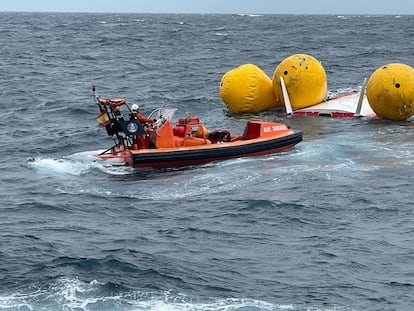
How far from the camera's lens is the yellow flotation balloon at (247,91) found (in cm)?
3328

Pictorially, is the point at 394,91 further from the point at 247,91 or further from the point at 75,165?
the point at 75,165

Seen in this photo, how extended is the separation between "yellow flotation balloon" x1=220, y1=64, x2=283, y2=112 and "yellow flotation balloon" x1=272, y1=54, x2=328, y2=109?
0.66m

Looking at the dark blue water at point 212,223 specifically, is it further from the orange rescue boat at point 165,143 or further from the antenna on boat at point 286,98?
the antenna on boat at point 286,98

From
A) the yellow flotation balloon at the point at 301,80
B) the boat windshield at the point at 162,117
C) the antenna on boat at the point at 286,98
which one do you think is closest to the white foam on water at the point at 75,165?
the boat windshield at the point at 162,117

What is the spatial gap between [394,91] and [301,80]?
351 cm

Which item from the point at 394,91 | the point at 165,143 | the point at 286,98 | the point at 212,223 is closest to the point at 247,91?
the point at 286,98

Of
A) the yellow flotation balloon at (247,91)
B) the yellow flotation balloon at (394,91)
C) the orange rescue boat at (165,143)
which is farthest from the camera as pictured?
the yellow flotation balloon at (247,91)

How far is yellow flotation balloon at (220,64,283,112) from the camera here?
33.3m

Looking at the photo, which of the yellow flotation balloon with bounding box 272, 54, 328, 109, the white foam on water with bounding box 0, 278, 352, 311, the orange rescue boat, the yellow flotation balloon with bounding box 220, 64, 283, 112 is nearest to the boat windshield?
the orange rescue boat

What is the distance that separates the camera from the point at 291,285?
603 inches

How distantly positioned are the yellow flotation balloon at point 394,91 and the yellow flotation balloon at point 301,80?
2.31 m

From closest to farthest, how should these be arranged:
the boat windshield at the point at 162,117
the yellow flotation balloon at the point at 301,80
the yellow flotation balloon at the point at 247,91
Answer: the boat windshield at the point at 162,117, the yellow flotation balloon at the point at 301,80, the yellow flotation balloon at the point at 247,91

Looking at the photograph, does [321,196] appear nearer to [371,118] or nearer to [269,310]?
[269,310]

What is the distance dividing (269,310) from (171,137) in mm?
11324
